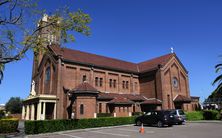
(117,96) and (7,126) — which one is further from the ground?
(117,96)

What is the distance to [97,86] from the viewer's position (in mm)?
39406

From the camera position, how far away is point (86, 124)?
26.1 metres

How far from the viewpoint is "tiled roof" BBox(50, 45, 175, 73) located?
37662mm

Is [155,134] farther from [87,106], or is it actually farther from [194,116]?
[194,116]

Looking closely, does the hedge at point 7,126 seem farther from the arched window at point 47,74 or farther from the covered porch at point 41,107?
the arched window at point 47,74

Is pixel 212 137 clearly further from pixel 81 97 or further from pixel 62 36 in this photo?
pixel 81 97

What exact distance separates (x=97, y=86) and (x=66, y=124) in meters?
15.5

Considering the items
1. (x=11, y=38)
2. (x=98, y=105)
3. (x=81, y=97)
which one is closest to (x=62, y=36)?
(x=11, y=38)

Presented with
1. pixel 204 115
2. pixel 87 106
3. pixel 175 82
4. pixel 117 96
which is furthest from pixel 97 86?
pixel 204 115

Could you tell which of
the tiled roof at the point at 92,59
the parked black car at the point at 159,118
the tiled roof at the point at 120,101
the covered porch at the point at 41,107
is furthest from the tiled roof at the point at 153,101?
the covered porch at the point at 41,107

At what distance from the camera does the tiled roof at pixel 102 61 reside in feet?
124

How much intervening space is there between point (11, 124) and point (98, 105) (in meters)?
14.6

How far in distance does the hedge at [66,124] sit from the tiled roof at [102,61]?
1311 cm

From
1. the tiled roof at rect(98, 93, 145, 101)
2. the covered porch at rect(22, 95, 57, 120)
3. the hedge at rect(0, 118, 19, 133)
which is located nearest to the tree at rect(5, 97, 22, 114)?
the covered porch at rect(22, 95, 57, 120)
